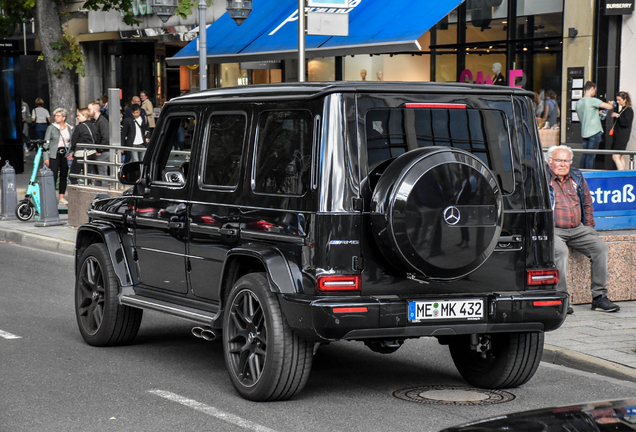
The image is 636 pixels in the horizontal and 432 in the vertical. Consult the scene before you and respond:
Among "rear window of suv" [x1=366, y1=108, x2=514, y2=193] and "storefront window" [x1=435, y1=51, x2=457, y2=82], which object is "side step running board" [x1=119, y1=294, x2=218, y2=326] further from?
"storefront window" [x1=435, y1=51, x2=457, y2=82]

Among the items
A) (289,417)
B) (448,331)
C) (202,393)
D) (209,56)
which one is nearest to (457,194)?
(448,331)

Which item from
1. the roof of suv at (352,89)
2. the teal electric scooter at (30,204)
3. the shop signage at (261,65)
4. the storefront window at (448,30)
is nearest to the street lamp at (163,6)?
the teal electric scooter at (30,204)

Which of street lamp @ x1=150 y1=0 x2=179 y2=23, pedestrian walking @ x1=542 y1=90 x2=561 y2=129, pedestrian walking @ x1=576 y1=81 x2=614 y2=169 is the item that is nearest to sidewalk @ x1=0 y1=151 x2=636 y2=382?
pedestrian walking @ x1=576 y1=81 x2=614 y2=169

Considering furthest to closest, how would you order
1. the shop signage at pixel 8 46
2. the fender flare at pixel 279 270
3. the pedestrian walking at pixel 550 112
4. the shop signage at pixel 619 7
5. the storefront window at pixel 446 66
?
the shop signage at pixel 8 46 < the storefront window at pixel 446 66 < the pedestrian walking at pixel 550 112 < the shop signage at pixel 619 7 < the fender flare at pixel 279 270

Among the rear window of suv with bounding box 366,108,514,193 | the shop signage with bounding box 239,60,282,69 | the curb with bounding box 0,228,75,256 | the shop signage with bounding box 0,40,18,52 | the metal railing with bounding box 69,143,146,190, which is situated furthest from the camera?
the shop signage with bounding box 0,40,18,52

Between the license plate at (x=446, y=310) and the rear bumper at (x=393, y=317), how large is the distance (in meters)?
0.03

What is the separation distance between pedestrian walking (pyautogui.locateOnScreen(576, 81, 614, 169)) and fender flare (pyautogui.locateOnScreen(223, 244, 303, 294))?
1275 cm

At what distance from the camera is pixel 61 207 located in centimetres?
1853

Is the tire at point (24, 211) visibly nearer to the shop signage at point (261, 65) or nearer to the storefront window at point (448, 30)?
the shop signage at point (261, 65)

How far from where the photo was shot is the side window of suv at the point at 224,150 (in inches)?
256

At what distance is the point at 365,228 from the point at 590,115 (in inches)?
508

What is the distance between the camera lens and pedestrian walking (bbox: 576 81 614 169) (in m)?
17.5

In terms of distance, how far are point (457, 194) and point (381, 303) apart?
2.45 ft

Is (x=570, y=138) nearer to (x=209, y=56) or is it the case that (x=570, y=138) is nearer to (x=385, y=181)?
(x=209, y=56)
